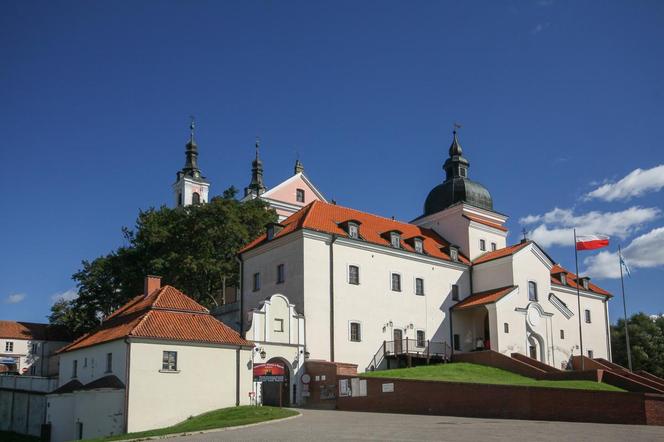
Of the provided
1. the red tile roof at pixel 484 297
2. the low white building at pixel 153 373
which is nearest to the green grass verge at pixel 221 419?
the low white building at pixel 153 373

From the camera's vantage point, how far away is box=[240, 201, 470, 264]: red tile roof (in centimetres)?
3916

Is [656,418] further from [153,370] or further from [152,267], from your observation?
[152,267]

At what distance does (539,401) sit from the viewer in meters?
25.3

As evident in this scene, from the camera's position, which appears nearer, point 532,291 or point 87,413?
point 87,413

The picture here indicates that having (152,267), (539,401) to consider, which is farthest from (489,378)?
(152,267)

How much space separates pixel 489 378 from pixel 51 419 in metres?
21.5

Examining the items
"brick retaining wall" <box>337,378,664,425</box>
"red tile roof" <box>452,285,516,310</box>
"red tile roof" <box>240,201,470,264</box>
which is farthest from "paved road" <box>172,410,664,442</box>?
"red tile roof" <box>452,285,516,310</box>

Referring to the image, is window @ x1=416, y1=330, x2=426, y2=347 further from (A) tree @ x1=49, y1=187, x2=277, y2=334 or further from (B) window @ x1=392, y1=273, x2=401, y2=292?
(A) tree @ x1=49, y1=187, x2=277, y2=334

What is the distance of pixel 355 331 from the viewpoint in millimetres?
38344

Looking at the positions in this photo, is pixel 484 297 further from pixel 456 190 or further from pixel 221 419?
pixel 221 419

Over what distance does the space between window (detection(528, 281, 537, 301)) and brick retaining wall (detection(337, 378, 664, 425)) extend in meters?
17.7

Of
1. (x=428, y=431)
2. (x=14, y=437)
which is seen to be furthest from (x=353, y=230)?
(x=14, y=437)

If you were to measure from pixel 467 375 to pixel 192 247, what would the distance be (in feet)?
68.4

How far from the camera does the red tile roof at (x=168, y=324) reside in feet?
98.0
